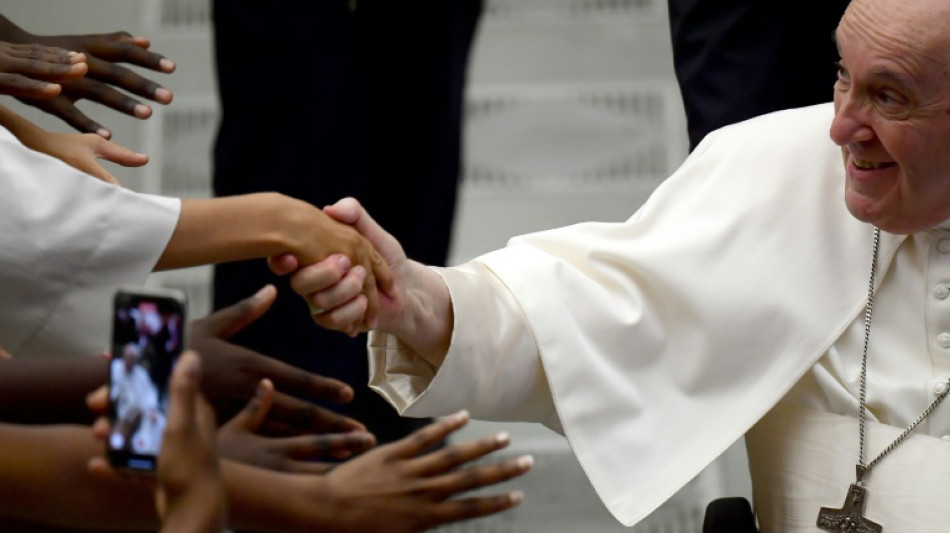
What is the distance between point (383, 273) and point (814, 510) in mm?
653

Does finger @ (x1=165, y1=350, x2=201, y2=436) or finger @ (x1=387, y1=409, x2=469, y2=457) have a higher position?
finger @ (x1=165, y1=350, x2=201, y2=436)

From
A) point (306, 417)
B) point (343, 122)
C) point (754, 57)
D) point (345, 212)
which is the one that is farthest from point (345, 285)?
point (754, 57)

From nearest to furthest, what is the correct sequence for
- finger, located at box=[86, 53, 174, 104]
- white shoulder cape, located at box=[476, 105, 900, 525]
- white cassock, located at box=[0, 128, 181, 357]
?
white cassock, located at box=[0, 128, 181, 357], white shoulder cape, located at box=[476, 105, 900, 525], finger, located at box=[86, 53, 174, 104]

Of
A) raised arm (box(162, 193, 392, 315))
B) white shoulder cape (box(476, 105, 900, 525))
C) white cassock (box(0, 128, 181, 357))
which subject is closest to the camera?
white cassock (box(0, 128, 181, 357))

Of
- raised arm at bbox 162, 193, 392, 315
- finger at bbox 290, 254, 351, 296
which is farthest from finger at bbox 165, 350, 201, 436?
finger at bbox 290, 254, 351, 296

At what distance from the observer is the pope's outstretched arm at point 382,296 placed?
195cm

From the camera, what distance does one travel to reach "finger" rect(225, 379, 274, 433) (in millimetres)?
1286

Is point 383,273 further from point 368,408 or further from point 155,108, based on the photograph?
point 155,108

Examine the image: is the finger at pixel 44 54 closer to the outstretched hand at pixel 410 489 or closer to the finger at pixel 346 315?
the finger at pixel 346 315

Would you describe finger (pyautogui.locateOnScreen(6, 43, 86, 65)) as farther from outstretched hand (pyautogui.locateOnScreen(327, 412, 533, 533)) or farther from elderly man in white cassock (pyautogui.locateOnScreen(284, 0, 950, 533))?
outstretched hand (pyautogui.locateOnScreen(327, 412, 533, 533))

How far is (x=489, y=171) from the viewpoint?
13.1 feet

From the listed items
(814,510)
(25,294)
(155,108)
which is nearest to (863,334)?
(814,510)

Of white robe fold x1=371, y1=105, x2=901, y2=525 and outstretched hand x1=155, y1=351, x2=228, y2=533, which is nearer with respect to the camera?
outstretched hand x1=155, y1=351, x2=228, y2=533

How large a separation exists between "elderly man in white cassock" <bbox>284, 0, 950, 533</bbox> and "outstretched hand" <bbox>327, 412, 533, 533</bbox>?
27.1 inches
